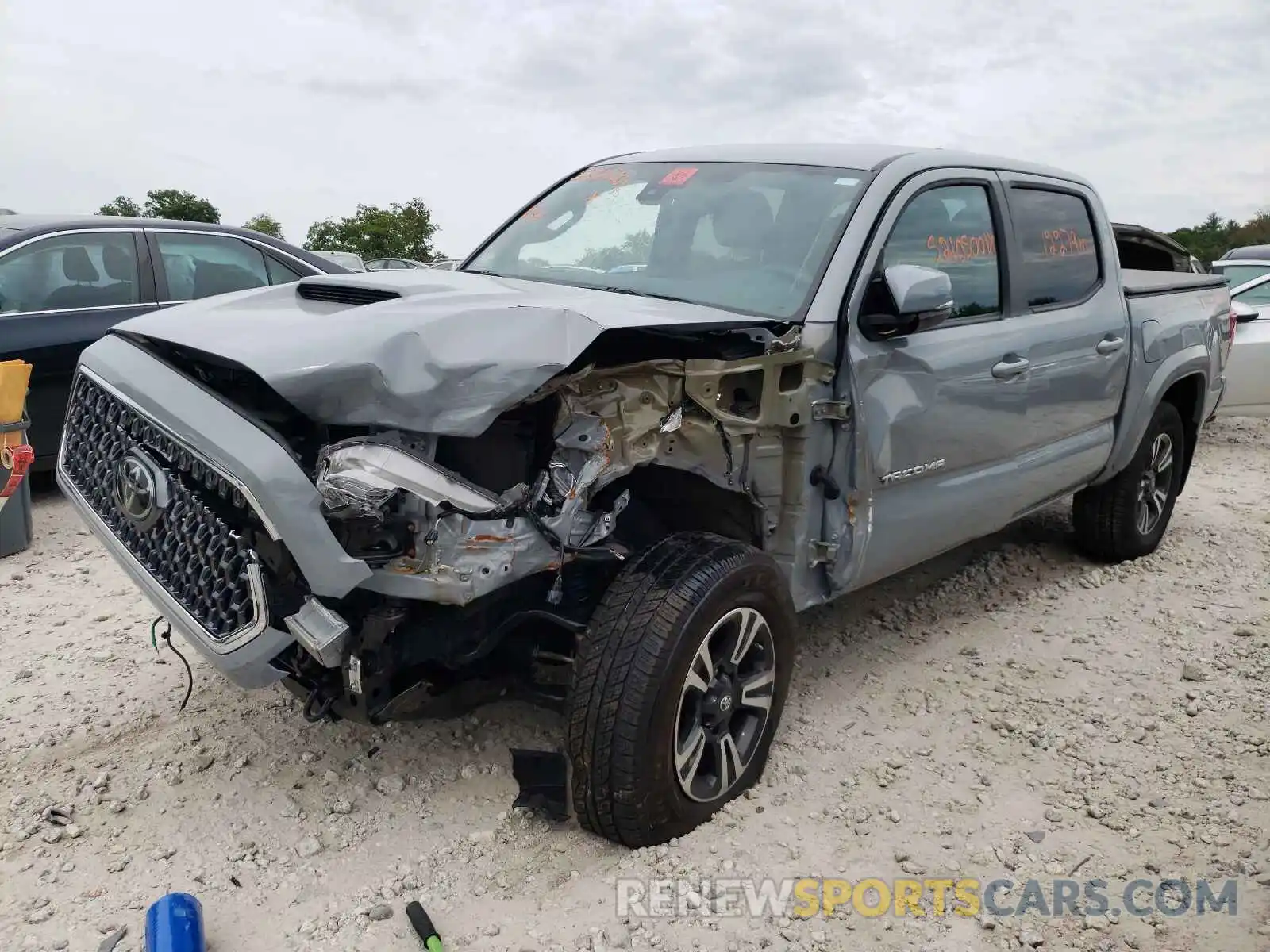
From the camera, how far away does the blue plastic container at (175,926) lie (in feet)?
7.34

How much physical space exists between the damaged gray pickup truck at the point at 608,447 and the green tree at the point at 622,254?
0.04ft

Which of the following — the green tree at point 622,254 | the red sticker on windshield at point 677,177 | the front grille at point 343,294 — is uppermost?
the red sticker on windshield at point 677,177

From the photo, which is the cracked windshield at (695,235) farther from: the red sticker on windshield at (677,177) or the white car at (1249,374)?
the white car at (1249,374)

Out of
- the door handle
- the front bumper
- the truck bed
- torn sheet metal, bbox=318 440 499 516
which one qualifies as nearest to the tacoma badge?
the door handle

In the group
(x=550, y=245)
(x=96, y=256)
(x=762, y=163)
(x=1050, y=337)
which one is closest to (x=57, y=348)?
(x=96, y=256)

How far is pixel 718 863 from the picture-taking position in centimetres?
267

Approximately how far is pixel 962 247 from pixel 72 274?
4.95m

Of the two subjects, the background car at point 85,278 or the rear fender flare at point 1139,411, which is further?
the background car at point 85,278

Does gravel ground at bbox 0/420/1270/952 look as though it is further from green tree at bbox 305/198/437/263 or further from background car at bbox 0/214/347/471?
green tree at bbox 305/198/437/263

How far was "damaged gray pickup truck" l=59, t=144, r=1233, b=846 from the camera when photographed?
228cm

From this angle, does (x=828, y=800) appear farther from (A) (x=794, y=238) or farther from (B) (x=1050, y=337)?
(B) (x=1050, y=337)

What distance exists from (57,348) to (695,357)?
453 cm

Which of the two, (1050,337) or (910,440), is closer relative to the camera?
(910,440)

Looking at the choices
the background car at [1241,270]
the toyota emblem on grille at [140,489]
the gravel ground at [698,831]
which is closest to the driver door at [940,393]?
the gravel ground at [698,831]
